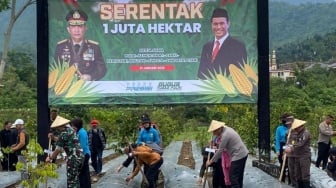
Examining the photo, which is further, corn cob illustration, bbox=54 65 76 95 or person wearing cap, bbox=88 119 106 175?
person wearing cap, bbox=88 119 106 175

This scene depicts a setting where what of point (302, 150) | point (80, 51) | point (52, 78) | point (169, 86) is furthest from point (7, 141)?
point (302, 150)

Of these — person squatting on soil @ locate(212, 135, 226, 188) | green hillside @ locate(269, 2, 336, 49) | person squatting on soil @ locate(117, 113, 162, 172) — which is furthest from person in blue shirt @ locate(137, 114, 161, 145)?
green hillside @ locate(269, 2, 336, 49)

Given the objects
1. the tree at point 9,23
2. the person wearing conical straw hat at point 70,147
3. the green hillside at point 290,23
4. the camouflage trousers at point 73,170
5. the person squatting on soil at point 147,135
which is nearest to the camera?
the person wearing conical straw hat at point 70,147

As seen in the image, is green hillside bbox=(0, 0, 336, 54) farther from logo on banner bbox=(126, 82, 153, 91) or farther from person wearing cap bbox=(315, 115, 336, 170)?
logo on banner bbox=(126, 82, 153, 91)

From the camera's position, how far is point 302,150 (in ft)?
36.0

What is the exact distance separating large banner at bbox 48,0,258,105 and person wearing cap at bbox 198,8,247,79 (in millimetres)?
22

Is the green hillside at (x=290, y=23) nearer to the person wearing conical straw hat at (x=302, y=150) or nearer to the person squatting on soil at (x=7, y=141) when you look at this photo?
the person squatting on soil at (x=7, y=141)

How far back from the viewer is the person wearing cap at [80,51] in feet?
45.6

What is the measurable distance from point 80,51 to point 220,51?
3.04m

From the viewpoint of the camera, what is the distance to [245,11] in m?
14.1

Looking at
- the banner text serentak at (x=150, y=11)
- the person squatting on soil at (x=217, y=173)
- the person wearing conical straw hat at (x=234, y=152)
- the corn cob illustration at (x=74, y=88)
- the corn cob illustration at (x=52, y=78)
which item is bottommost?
the person squatting on soil at (x=217, y=173)

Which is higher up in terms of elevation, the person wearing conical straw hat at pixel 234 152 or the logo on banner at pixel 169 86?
the logo on banner at pixel 169 86

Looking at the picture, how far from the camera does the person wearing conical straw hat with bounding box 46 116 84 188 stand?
9422 mm

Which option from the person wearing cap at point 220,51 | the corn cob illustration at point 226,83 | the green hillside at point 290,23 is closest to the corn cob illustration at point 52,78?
the person wearing cap at point 220,51
